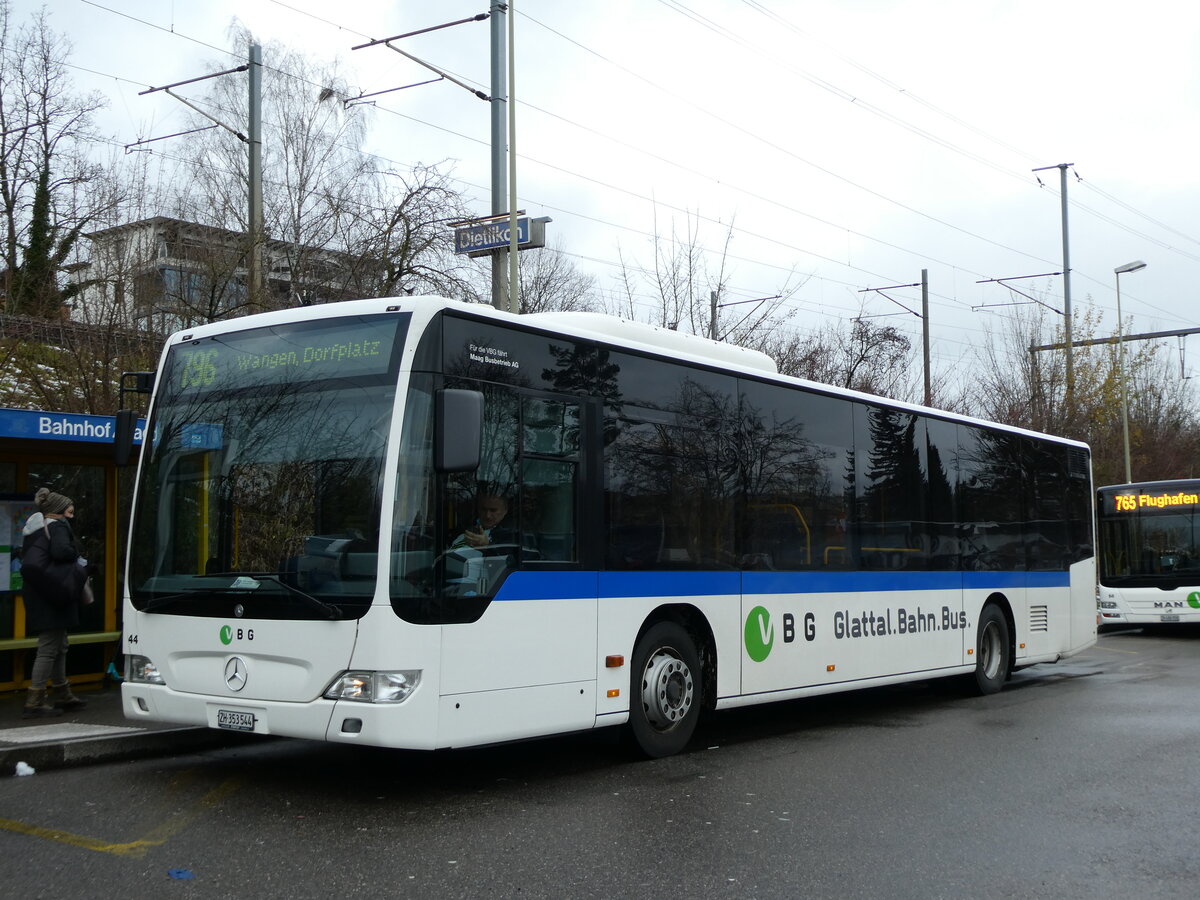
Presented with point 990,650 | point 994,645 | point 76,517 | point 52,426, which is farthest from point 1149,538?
point 52,426

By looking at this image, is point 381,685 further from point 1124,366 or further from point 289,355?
point 1124,366

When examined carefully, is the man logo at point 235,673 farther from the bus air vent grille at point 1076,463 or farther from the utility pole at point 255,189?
the bus air vent grille at point 1076,463

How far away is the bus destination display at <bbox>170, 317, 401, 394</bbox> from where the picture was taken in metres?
7.67

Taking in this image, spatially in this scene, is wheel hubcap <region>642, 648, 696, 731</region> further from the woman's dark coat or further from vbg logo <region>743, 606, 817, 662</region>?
the woman's dark coat

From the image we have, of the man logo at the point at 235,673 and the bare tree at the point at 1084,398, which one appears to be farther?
the bare tree at the point at 1084,398

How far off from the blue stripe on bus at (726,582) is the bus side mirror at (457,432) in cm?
97

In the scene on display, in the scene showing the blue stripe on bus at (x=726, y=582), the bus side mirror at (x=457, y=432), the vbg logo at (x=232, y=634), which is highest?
the bus side mirror at (x=457, y=432)

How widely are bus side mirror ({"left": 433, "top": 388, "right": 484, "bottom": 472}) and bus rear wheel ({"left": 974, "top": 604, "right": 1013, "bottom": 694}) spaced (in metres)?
8.29

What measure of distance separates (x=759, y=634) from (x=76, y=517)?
22.0 feet

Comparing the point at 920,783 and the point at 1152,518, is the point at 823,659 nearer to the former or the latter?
the point at 920,783

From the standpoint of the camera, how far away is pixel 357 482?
741 cm

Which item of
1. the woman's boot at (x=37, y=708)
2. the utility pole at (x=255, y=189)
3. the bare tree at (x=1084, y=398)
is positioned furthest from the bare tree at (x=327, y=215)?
the bare tree at (x=1084, y=398)

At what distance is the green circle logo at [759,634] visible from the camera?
10.2 metres

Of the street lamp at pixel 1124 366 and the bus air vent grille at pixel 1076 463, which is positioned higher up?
the street lamp at pixel 1124 366
